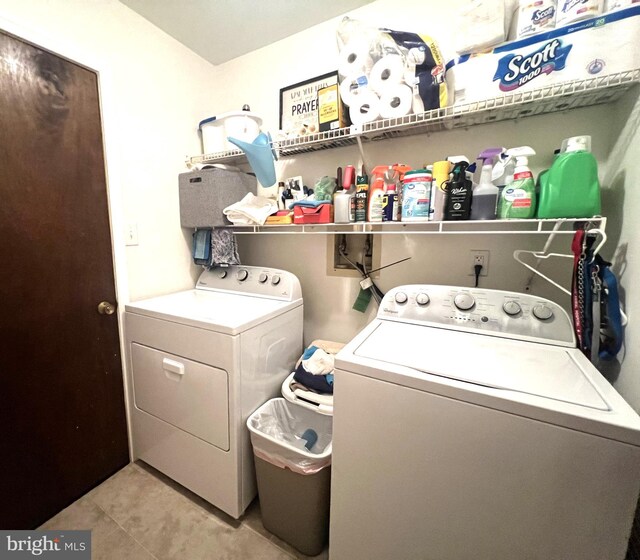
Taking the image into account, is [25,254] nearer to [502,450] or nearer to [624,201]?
[502,450]

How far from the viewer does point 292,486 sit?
112 cm

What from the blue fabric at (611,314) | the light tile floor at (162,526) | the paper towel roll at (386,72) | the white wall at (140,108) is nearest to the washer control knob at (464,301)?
the blue fabric at (611,314)

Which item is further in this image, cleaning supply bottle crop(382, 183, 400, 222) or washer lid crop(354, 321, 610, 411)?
cleaning supply bottle crop(382, 183, 400, 222)

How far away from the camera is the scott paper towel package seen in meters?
0.82

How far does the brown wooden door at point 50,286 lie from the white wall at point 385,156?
2.96 ft

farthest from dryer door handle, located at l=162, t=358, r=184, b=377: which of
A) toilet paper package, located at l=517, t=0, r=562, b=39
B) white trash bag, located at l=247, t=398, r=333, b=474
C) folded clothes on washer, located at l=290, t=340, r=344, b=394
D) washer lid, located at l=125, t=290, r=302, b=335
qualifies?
toilet paper package, located at l=517, t=0, r=562, b=39

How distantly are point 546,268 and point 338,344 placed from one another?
3.52 ft

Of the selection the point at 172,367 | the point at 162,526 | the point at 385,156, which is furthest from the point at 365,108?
the point at 162,526

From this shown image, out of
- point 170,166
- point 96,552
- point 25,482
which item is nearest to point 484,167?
point 170,166

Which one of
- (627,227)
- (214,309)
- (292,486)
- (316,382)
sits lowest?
(292,486)

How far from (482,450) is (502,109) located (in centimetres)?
121

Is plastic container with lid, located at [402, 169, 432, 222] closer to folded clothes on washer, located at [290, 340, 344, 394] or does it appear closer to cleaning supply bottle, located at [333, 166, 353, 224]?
cleaning supply bottle, located at [333, 166, 353, 224]

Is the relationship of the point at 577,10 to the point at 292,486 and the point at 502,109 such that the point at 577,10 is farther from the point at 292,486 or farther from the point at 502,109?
the point at 292,486

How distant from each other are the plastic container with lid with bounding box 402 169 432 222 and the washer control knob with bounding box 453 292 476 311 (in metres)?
0.36
